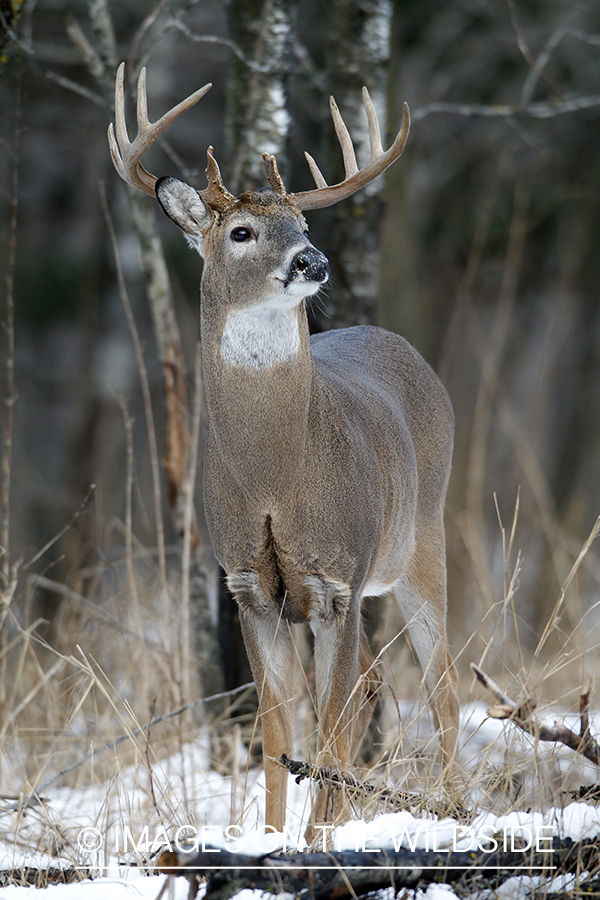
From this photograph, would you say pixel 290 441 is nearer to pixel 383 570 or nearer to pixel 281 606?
pixel 281 606

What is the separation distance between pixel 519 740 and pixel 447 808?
1.04ft

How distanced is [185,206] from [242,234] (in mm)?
260

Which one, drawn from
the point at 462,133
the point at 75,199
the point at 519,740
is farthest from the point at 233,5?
the point at 75,199

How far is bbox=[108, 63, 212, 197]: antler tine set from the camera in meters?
3.22

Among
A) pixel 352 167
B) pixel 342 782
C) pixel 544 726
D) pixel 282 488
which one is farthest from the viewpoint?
pixel 352 167

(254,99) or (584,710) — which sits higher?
(254,99)

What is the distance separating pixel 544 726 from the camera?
8.09 ft

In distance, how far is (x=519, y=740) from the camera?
9.81 feet

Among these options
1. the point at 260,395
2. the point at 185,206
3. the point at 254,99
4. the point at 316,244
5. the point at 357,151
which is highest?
the point at 254,99

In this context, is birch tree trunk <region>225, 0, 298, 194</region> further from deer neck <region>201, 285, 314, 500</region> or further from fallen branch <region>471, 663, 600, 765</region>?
fallen branch <region>471, 663, 600, 765</region>

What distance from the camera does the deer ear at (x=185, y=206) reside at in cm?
333

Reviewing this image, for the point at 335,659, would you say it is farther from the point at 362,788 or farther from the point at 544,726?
the point at 544,726

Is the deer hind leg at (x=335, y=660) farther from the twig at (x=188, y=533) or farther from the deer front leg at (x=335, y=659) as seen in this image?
the twig at (x=188, y=533)

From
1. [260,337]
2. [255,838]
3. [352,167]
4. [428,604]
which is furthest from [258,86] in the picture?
[255,838]
